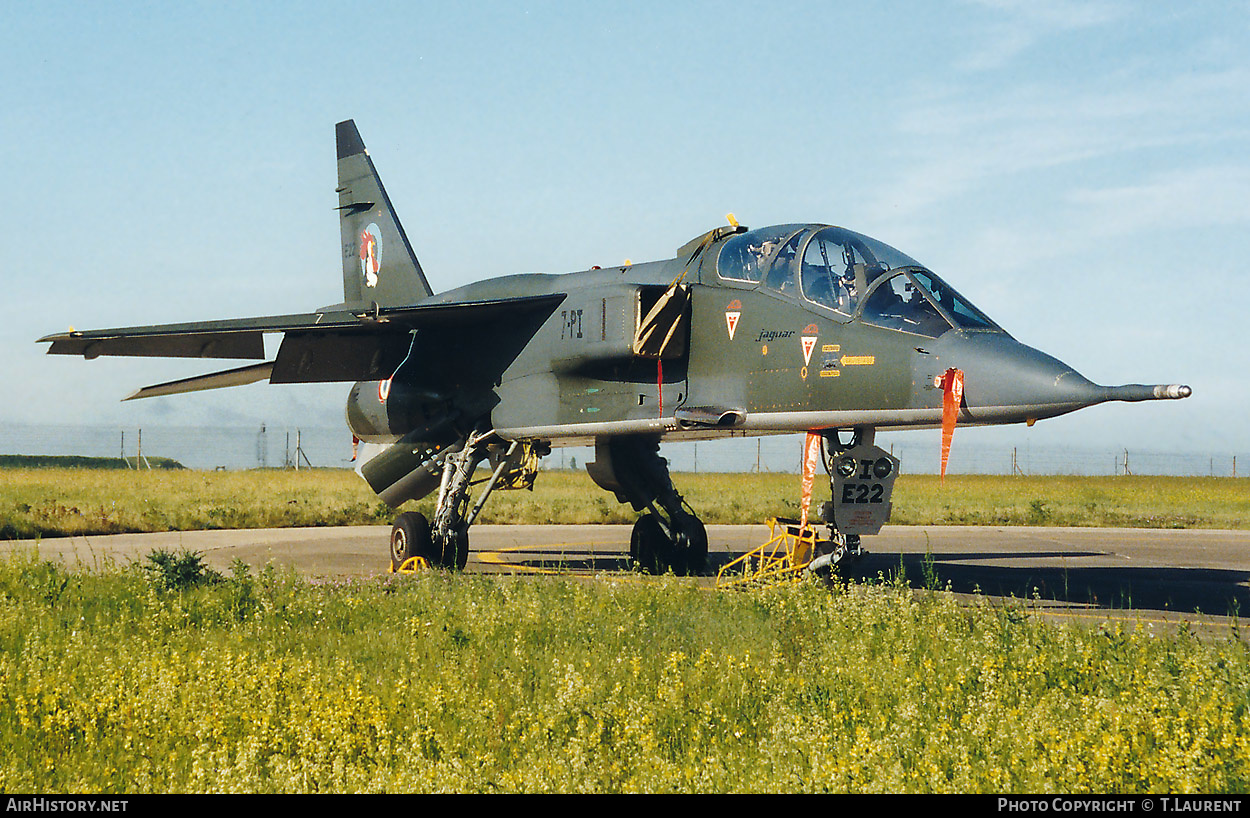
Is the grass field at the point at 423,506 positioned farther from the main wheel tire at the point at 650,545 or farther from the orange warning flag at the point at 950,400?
the orange warning flag at the point at 950,400

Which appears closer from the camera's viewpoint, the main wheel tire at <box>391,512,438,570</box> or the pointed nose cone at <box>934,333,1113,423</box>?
the pointed nose cone at <box>934,333,1113,423</box>

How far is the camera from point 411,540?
14406 millimetres

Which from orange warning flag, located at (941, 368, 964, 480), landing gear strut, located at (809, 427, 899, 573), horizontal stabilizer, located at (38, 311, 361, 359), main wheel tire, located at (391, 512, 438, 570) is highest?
horizontal stabilizer, located at (38, 311, 361, 359)

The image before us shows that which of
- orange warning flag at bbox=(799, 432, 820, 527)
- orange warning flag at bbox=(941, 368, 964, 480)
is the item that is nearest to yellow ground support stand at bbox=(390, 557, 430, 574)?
orange warning flag at bbox=(799, 432, 820, 527)

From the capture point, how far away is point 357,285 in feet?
62.2

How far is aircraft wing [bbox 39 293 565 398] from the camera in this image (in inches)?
551

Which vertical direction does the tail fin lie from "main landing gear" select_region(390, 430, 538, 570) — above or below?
above

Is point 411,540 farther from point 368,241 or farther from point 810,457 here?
point 368,241

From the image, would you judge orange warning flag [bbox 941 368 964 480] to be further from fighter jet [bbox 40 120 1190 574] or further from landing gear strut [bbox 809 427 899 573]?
landing gear strut [bbox 809 427 899 573]

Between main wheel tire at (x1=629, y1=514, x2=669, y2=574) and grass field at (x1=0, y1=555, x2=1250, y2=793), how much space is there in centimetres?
589

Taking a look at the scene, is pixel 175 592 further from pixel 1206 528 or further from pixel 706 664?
pixel 1206 528

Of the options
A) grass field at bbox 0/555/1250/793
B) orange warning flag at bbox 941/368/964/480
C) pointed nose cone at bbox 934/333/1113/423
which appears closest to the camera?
grass field at bbox 0/555/1250/793

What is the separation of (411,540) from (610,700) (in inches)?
346
